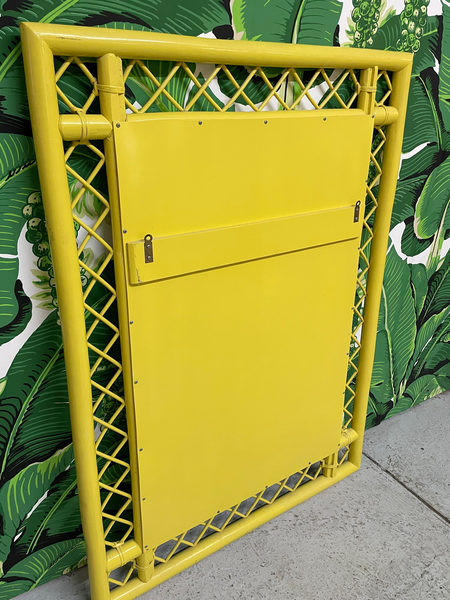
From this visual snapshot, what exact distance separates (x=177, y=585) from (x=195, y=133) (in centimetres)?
143

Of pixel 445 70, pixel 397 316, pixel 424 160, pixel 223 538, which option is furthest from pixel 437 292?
pixel 223 538

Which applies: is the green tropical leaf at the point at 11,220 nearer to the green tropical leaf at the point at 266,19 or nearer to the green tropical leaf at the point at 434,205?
the green tropical leaf at the point at 266,19

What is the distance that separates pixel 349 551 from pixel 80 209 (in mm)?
1487

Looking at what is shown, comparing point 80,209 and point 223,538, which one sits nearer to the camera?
point 80,209

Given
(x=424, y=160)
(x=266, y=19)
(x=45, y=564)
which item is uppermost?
(x=266, y=19)

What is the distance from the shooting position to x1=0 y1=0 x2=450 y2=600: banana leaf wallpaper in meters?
1.14

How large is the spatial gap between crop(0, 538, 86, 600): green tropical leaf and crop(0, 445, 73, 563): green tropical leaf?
3.4 inches

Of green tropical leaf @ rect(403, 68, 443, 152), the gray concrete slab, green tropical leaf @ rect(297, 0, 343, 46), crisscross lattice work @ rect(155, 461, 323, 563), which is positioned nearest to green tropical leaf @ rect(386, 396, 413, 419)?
the gray concrete slab

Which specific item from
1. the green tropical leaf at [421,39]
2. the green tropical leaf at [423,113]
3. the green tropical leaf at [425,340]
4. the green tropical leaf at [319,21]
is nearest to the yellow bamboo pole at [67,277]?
the green tropical leaf at [319,21]

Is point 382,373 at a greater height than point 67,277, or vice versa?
point 67,277

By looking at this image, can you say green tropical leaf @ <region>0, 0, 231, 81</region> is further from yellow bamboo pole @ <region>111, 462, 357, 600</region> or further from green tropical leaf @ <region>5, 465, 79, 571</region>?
yellow bamboo pole @ <region>111, 462, 357, 600</region>

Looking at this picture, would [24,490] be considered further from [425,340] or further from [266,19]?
[425,340]

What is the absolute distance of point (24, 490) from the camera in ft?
4.75

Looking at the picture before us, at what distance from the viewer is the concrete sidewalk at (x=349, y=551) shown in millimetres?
1602
